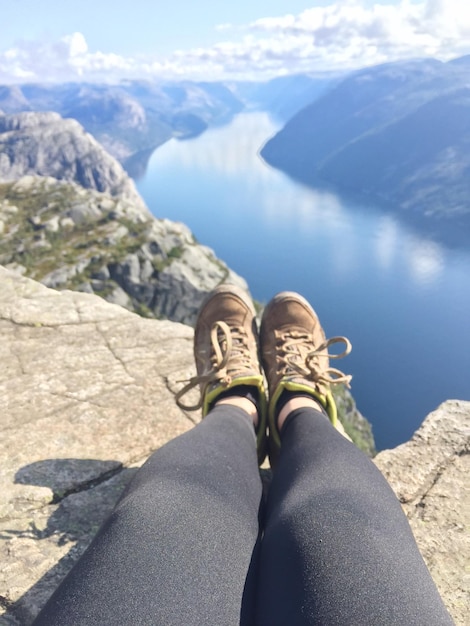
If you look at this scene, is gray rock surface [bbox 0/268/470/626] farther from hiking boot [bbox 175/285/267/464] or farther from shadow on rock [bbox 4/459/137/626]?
hiking boot [bbox 175/285/267/464]

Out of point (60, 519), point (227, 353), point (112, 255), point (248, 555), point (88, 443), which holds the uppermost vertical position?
point (248, 555)

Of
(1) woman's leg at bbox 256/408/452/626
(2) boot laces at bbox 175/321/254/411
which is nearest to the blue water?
(2) boot laces at bbox 175/321/254/411

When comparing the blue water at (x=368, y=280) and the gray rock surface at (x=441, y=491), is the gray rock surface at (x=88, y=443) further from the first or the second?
the blue water at (x=368, y=280)

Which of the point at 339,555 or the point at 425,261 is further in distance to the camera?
the point at 425,261

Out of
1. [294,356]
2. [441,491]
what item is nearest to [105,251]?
[294,356]

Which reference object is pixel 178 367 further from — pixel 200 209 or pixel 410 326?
pixel 200 209

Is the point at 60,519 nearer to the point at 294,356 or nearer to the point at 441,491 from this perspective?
the point at 294,356
